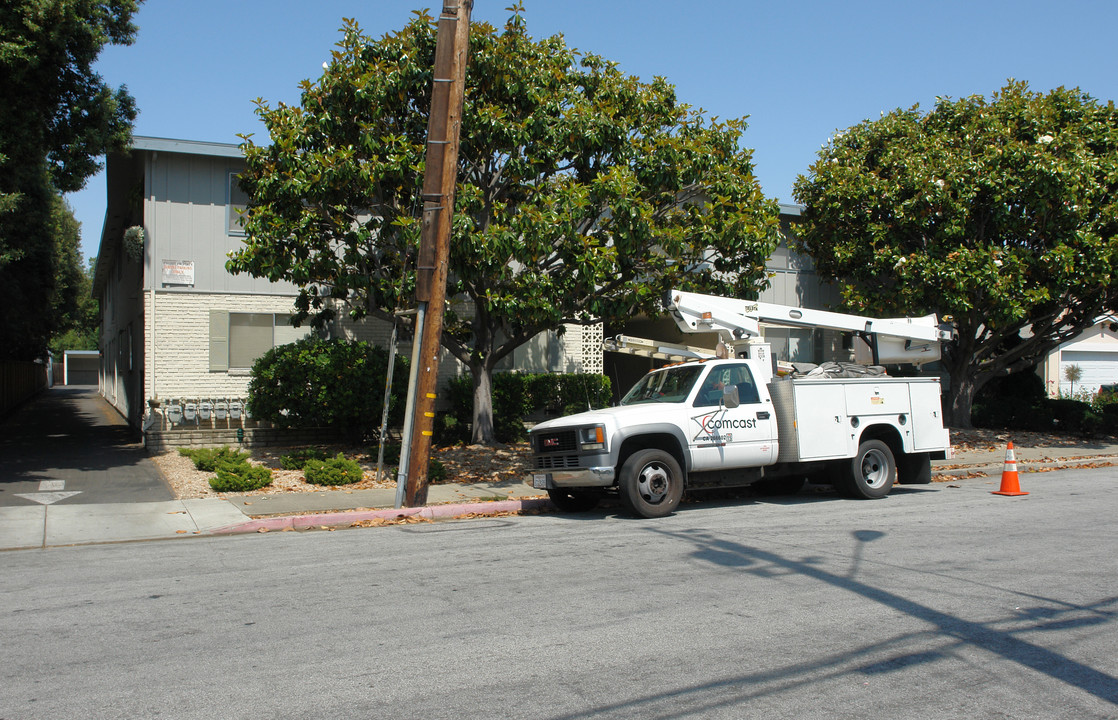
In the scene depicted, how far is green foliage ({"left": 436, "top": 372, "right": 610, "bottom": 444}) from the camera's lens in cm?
1903

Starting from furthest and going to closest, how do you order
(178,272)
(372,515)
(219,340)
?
(219,340)
(178,272)
(372,515)

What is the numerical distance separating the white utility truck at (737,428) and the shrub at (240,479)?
14.7 ft

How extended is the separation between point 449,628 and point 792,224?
60.4 ft

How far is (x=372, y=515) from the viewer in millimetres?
11297

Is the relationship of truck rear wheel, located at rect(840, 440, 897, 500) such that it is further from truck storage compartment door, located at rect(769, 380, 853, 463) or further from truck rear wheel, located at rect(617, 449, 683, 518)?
truck rear wheel, located at rect(617, 449, 683, 518)

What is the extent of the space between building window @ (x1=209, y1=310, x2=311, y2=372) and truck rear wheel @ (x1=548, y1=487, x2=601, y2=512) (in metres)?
9.19

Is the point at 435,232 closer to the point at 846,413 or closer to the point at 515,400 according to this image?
the point at 846,413

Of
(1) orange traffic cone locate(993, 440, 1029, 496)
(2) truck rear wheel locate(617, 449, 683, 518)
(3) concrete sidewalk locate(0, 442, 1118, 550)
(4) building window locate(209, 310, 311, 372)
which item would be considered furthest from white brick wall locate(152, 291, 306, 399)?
(1) orange traffic cone locate(993, 440, 1029, 496)

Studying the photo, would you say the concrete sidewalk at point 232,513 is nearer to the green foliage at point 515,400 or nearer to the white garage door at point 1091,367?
the green foliage at point 515,400

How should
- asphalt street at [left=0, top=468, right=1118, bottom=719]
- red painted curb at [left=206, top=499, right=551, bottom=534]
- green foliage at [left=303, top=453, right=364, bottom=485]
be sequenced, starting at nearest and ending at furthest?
1. asphalt street at [left=0, top=468, right=1118, bottom=719]
2. red painted curb at [left=206, top=499, right=551, bottom=534]
3. green foliage at [left=303, top=453, right=364, bottom=485]

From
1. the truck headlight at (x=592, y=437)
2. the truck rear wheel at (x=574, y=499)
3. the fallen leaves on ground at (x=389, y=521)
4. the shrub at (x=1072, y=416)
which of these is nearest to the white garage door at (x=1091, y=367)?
the shrub at (x=1072, y=416)

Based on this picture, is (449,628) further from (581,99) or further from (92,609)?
(581,99)

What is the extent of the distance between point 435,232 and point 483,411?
A: 21.3 feet


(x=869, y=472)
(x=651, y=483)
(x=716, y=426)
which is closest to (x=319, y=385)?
(x=651, y=483)
